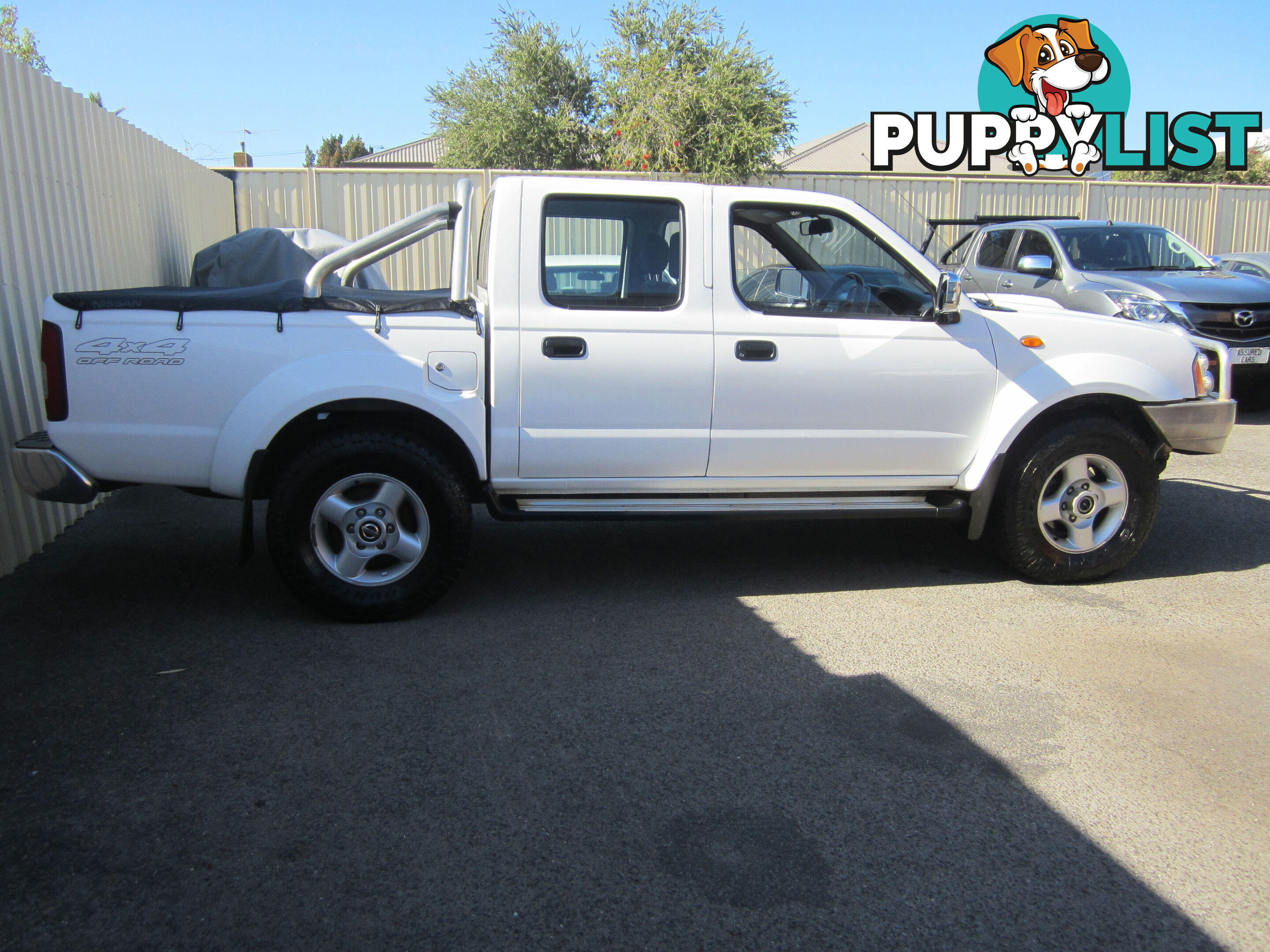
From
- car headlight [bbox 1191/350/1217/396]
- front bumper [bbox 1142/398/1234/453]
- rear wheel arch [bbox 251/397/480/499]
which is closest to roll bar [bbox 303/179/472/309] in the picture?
rear wheel arch [bbox 251/397/480/499]

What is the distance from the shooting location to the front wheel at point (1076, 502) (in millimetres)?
5188

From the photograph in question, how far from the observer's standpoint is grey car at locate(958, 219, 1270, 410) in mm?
9594

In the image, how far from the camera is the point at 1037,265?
974 cm

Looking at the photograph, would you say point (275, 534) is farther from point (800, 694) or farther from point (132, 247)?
point (132, 247)

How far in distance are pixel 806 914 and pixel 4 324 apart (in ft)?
16.5

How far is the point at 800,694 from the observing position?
398 cm

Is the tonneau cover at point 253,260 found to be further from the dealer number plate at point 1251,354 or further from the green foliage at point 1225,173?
the green foliage at point 1225,173

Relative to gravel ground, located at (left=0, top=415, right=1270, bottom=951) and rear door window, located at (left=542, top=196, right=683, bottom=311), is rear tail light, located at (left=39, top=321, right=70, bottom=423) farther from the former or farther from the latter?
rear door window, located at (left=542, top=196, right=683, bottom=311)

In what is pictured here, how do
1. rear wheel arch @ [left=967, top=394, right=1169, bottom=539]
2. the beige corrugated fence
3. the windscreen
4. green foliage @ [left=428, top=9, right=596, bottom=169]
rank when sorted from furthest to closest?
1. green foliage @ [left=428, top=9, right=596, bottom=169]
2. the windscreen
3. the beige corrugated fence
4. rear wheel arch @ [left=967, top=394, right=1169, bottom=539]

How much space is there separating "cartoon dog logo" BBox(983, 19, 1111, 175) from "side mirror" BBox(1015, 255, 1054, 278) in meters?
10.6

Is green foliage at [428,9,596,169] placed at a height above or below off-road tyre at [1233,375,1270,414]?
above

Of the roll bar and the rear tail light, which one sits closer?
the rear tail light

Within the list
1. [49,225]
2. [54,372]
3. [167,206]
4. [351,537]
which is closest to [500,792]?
[351,537]

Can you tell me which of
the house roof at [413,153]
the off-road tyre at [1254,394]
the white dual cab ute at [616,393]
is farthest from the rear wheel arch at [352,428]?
the house roof at [413,153]
